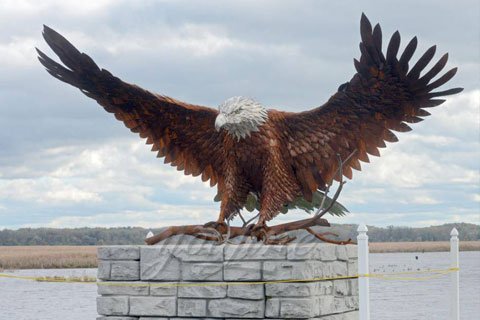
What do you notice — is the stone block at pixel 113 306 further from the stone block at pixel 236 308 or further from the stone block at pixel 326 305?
the stone block at pixel 326 305

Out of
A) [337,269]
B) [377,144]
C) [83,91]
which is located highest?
[83,91]

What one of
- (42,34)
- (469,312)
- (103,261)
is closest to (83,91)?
(42,34)

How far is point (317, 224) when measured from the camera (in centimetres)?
677

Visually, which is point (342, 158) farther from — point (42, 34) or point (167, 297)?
point (42, 34)

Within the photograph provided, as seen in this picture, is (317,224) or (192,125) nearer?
(317,224)

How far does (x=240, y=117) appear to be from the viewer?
6586 millimetres

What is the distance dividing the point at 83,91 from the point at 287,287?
2675 millimetres

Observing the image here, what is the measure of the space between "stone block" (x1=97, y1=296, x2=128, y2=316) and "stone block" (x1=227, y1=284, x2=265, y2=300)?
3.16ft

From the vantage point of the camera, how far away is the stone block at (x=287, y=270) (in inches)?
237

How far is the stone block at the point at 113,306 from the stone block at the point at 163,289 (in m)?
0.27

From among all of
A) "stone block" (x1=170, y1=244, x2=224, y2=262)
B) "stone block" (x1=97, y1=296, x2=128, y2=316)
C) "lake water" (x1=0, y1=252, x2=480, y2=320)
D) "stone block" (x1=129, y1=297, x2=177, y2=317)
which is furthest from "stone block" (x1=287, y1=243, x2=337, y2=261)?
"lake water" (x1=0, y1=252, x2=480, y2=320)

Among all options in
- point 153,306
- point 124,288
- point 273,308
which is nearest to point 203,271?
point 153,306

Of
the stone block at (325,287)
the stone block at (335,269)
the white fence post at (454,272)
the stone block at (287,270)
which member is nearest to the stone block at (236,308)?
the stone block at (287,270)

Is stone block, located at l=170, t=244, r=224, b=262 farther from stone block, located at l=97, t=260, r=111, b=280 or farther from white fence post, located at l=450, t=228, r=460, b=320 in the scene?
white fence post, located at l=450, t=228, r=460, b=320
